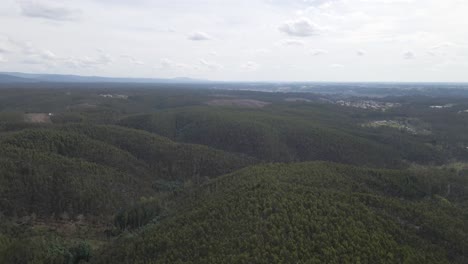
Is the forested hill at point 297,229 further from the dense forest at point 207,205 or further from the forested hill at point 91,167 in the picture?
the forested hill at point 91,167

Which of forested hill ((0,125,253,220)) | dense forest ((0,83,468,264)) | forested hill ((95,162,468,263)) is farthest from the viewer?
forested hill ((0,125,253,220))

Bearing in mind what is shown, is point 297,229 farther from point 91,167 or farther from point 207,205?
point 91,167

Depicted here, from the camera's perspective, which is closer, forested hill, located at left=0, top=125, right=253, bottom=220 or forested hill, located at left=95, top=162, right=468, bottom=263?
forested hill, located at left=95, top=162, right=468, bottom=263

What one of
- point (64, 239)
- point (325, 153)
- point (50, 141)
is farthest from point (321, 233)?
point (325, 153)

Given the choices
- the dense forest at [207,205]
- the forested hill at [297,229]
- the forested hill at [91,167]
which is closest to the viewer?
the forested hill at [297,229]

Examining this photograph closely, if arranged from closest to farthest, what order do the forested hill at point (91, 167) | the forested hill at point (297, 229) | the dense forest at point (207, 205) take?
the forested hill at point (297, 229) → the dense forest at point (207, 205) → the forested hill at point (91, 167)

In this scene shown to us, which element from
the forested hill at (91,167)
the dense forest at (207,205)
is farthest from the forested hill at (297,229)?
the forested hill at (91,167)

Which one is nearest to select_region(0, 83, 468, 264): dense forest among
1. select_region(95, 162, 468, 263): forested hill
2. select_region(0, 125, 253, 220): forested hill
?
select_region(95, 162, 468, 263): forested hill

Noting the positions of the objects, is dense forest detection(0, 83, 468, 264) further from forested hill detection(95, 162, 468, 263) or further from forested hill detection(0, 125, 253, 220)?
forested hill detection(0, 125, 253, 220)

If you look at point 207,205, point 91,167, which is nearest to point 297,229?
point 207,205
